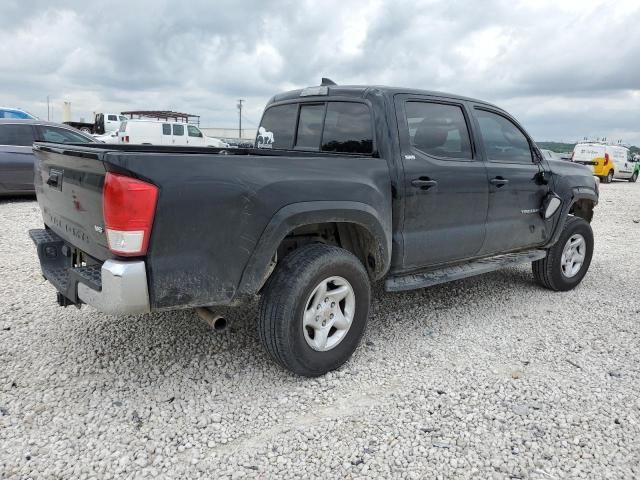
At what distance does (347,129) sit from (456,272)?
1.44 metres

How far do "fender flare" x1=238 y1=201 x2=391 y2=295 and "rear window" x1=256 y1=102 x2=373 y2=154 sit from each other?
1.94 ft

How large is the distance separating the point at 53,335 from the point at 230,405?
1.69 metres

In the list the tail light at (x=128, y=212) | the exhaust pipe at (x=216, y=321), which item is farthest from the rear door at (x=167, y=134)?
the tail light at (x=128, y=212)

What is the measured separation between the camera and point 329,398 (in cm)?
304

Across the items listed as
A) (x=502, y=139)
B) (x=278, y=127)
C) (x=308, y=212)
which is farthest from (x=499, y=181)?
(x=308, y=212)

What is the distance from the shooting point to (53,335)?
12.4ft

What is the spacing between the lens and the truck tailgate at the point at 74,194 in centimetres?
262

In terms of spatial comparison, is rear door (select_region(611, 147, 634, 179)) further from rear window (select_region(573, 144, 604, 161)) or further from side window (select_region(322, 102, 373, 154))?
side window (select_region(322, 102, 373, 154))

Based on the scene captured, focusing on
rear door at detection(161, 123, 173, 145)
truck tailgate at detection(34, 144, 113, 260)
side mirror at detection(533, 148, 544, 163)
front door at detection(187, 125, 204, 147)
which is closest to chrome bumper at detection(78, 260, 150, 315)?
truck tailgate at detection(34, 144, 113, 260)

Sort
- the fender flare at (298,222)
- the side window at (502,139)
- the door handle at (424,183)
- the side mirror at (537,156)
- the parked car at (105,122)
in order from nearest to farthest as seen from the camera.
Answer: the fender flare at (298,222)
the door handle at (424,183)
the side window at (502,139)
the side mirror at (537,156)
the parked car at (105,122)

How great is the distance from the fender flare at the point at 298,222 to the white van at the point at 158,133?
20295mm

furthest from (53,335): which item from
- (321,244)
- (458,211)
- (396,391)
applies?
(458,211)

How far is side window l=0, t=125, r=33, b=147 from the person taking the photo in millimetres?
8984

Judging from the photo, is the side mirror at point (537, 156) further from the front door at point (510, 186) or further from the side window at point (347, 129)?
the side window at point (347, 129)
